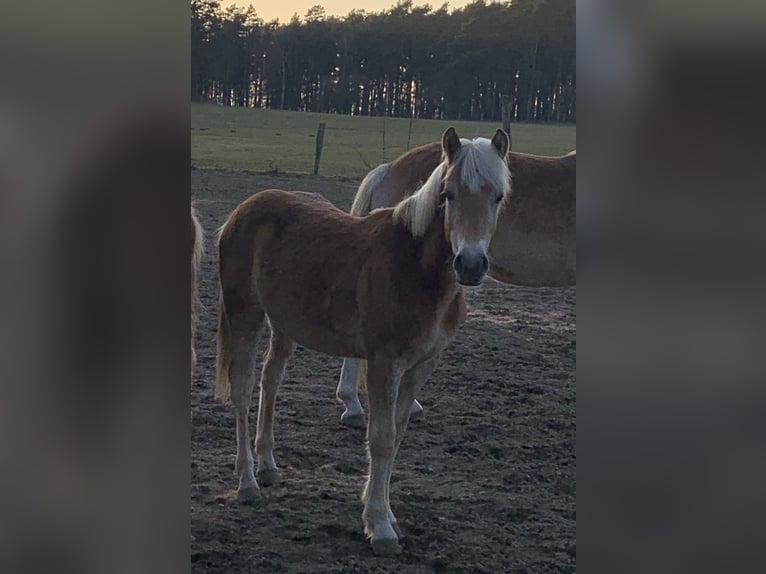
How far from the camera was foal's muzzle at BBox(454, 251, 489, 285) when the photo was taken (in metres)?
2.57

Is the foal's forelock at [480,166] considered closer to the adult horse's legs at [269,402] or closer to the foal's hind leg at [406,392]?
the foal's hind leg at [406,392]

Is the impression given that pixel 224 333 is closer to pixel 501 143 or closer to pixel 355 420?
pixel 355 420

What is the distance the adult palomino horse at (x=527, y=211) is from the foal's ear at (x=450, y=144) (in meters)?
1.88

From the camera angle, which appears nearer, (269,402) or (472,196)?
(472,196)

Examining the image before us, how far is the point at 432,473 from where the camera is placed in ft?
12.5

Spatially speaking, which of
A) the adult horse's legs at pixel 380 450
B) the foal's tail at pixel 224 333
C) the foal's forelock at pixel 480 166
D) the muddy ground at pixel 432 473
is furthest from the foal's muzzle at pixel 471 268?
the foal's tail at pixel 224 333

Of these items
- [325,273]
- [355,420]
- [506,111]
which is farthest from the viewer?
[506,111]

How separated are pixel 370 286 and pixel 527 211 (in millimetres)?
1949

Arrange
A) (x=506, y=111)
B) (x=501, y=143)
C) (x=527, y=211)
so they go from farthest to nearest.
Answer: (x=506, y=111)
(x=527, y=211)
(x=501, y=143)

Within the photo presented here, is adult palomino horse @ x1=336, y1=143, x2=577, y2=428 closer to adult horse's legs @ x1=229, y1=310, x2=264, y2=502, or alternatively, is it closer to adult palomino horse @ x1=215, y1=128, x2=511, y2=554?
adult palomino horse @ x1=215, y1=128, x2=511, y2=554

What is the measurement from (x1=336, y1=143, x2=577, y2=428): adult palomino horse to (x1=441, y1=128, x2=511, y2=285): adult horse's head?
190cm
